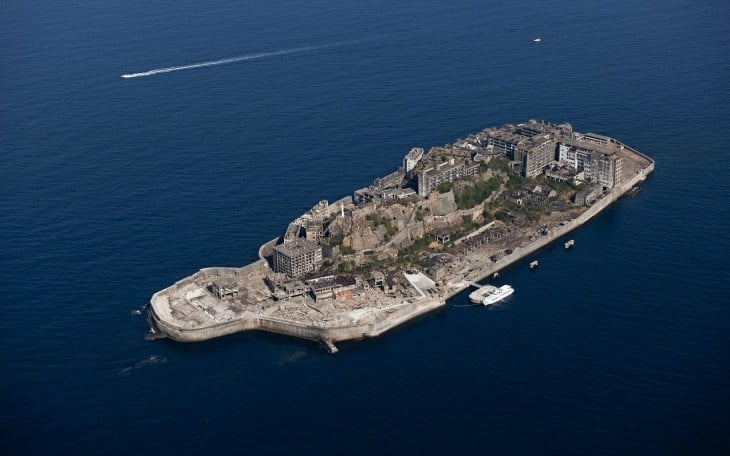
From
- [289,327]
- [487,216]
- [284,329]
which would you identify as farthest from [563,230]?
[284,329]

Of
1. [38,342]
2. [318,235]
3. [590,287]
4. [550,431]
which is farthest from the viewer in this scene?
[318,235]

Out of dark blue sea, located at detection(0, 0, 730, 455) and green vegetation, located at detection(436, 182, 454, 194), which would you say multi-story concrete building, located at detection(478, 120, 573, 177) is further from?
green vegetation, located at detection(436, 182, 454, 194)

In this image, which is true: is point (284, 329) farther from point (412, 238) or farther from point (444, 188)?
point (444, 188)

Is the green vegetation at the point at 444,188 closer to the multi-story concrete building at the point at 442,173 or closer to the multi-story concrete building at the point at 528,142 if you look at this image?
the multi-story concrete building at the point at 442,173

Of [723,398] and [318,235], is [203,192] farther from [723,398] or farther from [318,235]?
[723,398]

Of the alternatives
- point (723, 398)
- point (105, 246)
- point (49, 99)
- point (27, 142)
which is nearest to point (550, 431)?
point (723, 398)

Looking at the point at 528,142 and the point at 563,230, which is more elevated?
the point at 528,142

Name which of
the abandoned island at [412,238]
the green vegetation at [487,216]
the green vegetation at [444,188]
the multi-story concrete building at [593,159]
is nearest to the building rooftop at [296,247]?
the abandoned island at [412,238]

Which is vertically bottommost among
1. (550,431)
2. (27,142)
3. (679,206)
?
(550,431)
